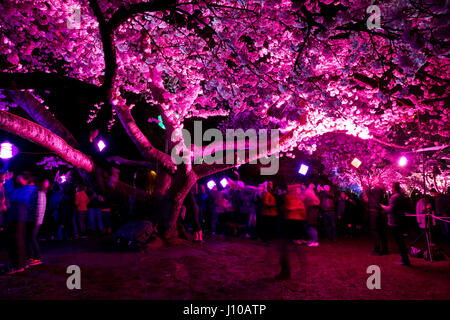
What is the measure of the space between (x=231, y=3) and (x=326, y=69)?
135 inches

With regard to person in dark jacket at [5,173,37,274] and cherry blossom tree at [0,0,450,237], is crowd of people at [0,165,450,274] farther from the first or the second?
cherry blossom tree at [0,0,450,237]

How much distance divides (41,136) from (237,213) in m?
7.61

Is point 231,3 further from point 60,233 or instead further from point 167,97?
point 60,233

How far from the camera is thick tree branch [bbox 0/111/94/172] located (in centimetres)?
564

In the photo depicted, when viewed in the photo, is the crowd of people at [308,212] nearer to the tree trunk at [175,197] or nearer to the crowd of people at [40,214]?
the tree trunk at [175,197]

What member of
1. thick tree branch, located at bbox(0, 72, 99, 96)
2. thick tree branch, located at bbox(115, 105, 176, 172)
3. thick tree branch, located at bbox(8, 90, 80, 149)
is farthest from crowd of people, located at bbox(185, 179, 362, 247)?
thick tree branch, located at bbox(0, 72, 99, 96)

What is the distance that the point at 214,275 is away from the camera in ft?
19.8

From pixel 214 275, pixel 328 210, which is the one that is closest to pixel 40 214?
pixel 214 275

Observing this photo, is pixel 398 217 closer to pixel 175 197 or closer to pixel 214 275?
pixel 214 275

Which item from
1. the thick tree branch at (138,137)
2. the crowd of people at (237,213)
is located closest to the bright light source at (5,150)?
the crowd of people at (237,213)

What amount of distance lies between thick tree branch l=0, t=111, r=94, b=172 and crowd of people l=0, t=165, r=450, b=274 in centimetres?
78

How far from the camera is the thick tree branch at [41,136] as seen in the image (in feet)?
18.5
